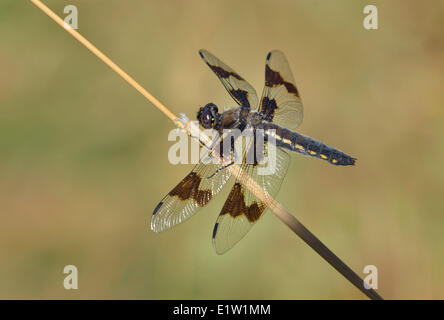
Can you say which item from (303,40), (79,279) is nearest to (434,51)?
(303,40)

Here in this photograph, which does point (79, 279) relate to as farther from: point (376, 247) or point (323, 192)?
point (376, 247)

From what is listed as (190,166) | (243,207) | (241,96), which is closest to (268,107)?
(241,96)

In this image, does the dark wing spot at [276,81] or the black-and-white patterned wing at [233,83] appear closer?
the black-and-white patterned wing at [233,83]

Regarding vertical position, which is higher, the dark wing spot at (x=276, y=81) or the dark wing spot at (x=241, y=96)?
the dark wing spot at (x=276, y=81)

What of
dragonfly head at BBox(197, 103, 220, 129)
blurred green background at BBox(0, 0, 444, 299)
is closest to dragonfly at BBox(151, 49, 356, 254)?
dragonfly head at BBox(197, 103, 220, 129)

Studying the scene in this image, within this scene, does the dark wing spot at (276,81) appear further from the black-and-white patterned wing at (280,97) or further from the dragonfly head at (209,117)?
the dragonfly head at (209,117)

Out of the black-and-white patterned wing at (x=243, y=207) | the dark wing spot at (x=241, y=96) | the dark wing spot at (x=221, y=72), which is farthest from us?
the dark wing spot at (x=241, y=96)

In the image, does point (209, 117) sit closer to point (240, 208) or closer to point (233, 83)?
point (233, 83)

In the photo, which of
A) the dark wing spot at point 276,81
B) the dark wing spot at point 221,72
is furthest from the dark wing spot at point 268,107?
the dark wing spot at point 221,72

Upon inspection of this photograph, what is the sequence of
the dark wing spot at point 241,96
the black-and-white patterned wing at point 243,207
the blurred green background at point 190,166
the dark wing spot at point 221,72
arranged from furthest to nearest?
the blurred green background at point 190,166 → the dark wing spot at point 241,96 → the dark wing spot at point 221,72 → the black-and-white patterned wing at point 243,207
